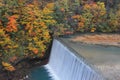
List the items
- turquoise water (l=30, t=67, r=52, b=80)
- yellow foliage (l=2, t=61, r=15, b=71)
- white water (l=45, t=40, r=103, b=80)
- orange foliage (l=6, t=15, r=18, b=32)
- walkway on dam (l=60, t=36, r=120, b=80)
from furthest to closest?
1. turquoise water (l=30, t=67, r=52, b=80)
2. orange foliage (l=6, t=15, r=18, b=32)
3. yellow foliage (l=2, t=61, r=15, b=71)
4. white water (l=45, t=40, r=103, b=80)
5. walkway on dam (l=60, t=36, r=120, b=80)

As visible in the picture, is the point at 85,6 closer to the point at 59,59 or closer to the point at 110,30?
the point at 110,30

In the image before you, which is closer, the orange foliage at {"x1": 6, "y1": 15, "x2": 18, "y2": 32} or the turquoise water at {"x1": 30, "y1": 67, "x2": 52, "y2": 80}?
the orange foliage at {"x1": 6, "y1": 15, "x2": 18, "y2": 32}

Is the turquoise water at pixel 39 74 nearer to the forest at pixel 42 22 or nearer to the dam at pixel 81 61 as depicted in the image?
the dam at pixel 81 61

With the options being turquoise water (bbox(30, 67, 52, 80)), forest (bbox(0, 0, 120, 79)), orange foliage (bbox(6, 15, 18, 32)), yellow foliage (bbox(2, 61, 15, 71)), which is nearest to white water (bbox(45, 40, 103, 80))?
turquoise water (bbox(30, 67, 52, 80))

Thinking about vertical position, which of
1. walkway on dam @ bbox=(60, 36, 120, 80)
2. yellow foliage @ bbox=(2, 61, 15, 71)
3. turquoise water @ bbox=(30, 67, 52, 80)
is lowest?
turquoise water @ bbox=(30, 67, 52, 80)

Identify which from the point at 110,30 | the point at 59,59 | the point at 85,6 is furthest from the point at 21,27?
the point at 110,30

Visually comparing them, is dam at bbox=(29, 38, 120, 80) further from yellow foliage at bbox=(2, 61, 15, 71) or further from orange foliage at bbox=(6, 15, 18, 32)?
orange foliage at bbox=(6, 15, 18, 32)

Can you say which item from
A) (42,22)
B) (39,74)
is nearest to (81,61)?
(39,74)
